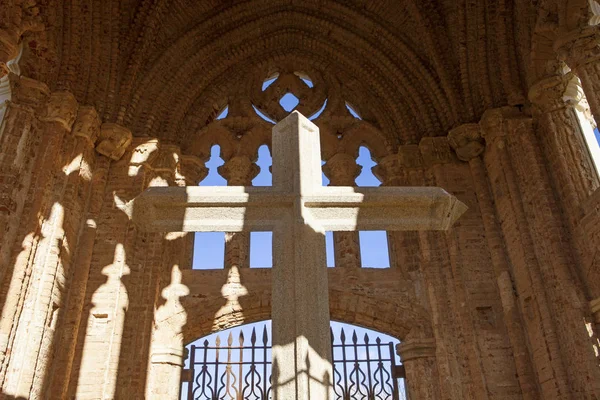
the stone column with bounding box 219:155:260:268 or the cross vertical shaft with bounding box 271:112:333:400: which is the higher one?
the stone column with bounding box 219:155:260:268

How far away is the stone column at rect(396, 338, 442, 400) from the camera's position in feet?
24.5

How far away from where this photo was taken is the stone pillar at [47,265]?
5.96 meters

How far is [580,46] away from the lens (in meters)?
6.47

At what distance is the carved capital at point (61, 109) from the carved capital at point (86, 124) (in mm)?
136

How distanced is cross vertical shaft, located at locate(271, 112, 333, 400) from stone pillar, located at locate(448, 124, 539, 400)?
189 inches

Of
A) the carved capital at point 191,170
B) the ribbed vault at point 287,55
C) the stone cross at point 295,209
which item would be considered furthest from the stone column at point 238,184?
the stone cross at point 295,209

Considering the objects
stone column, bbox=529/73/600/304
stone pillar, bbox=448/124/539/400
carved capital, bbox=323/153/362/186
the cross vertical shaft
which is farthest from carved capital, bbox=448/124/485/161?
the cross vertical shaft

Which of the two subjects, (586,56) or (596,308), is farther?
(586,56)

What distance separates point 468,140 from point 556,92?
1408 millimetres

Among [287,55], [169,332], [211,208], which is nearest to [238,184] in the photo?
[169,332]

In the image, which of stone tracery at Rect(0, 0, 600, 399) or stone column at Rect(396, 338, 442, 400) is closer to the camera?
stone tracery at Rect(0, 0, 600, 399)

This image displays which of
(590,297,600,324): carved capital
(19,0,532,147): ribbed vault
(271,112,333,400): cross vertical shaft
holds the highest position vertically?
(19,0,532,147): ribbed vault

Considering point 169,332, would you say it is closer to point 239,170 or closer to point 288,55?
point 239,170

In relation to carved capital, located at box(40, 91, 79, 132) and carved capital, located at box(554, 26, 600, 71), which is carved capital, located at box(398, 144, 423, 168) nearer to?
carved capital, located at box(554, 26, 600, 71)
